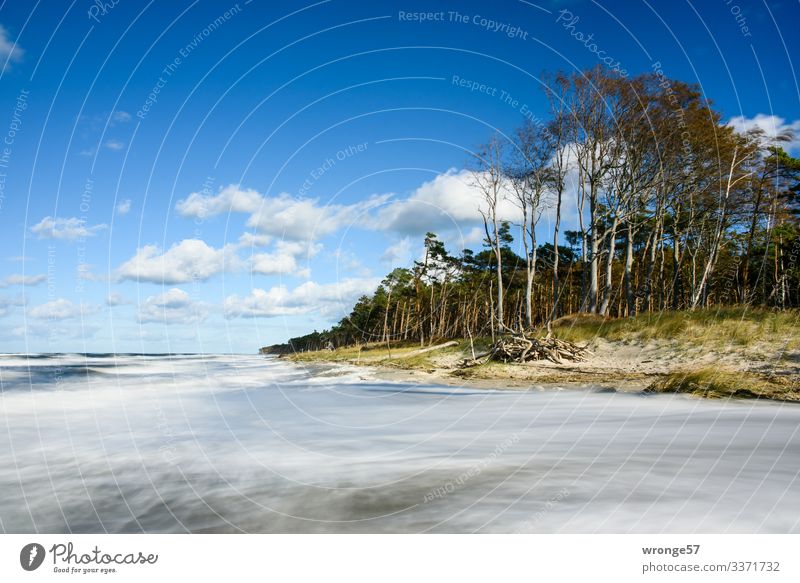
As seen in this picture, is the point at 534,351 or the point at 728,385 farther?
the point at 534,351

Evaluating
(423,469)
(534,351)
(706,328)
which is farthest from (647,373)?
(423,469)

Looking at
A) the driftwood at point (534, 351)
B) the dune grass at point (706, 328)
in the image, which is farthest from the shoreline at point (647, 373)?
the dune grass at point (706, 328)

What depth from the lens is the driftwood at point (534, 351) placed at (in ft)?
52.5

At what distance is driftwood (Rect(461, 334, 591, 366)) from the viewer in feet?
52.5

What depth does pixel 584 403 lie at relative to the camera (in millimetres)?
9867

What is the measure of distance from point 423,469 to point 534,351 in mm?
11908

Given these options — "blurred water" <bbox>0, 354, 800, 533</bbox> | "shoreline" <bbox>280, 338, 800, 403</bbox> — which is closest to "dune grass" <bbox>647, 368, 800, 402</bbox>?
"shoreline" <bbox>280, 338, 800, 403</bbox>

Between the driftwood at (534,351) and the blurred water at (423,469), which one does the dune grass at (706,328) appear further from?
the blurred water at (423,469)

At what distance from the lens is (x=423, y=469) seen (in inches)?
208

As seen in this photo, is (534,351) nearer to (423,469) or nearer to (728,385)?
(728,385)

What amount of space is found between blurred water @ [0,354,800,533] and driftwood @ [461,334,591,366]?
568cm

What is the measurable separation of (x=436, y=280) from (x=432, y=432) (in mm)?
44468
